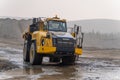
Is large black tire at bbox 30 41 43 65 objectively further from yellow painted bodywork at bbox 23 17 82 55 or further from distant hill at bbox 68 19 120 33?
distant hill at bbox 68 19 120 33

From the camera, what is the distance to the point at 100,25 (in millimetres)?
80438

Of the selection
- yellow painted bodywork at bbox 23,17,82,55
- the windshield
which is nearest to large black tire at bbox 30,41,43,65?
yellow painted bodywork at bbox 23,17,82,55

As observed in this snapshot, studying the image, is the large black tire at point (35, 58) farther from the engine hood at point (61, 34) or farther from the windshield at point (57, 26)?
the engine hood at point (61, 34)

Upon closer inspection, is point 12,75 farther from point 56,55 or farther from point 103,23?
point 103,23

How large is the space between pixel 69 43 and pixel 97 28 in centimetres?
5662

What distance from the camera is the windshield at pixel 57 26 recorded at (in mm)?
22203

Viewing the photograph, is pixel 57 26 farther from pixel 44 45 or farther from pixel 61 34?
pixel 44 45

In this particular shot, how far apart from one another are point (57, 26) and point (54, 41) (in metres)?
1.74

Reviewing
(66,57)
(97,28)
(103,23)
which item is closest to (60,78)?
(66,57)

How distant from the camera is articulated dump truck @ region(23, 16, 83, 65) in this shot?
2084cm

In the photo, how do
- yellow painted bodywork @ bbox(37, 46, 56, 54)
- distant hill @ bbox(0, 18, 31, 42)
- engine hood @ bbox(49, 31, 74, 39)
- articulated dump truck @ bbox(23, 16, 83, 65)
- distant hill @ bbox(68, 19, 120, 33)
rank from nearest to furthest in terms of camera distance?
yellow painted bodywork @ bbox(37, 46, 56, 54), articulated dump truck @ bbox(23, 16, 83, 65), engine hood @ bbox(49, 31, 74, 39), distant hill @ bbox(0, 18, 31, 42), distant hill @ bbox(68, 19, 120, 33)

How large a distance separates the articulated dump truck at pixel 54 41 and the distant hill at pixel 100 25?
5027cm

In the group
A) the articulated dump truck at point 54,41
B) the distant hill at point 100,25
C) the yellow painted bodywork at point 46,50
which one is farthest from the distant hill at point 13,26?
the yellow painted bodywork at point 46,50

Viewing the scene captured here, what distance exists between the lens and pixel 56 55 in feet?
69.1
